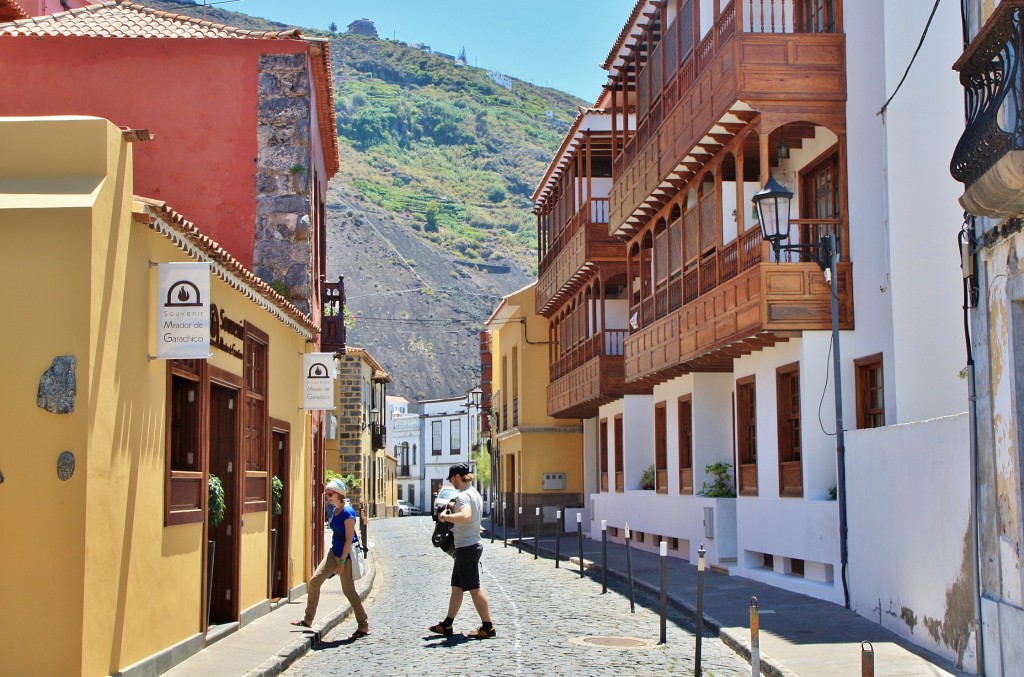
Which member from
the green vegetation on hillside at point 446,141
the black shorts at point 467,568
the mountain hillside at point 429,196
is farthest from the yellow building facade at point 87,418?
the green vegetation on hillside at point 446,141

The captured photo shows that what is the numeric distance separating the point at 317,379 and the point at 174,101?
4.60m

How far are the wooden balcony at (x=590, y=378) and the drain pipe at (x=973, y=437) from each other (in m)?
17.4

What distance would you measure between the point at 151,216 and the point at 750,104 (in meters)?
10.2

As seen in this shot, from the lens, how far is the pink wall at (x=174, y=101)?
18578 millimetres

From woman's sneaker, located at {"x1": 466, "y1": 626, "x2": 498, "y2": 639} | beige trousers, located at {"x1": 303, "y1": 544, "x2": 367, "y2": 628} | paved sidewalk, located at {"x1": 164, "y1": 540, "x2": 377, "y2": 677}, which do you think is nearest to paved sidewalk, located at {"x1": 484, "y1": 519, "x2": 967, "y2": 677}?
woman's sneaker, located at {"x1": 466, "y1": 626, "x2": 498, "y2": 639}

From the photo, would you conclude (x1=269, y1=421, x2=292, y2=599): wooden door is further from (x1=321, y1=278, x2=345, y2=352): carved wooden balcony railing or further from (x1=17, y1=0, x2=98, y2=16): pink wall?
(x1=17, y1=0, x2=98, y2=16): pink wall

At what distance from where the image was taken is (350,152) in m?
160

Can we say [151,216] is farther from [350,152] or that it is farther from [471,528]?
→ [350,152]

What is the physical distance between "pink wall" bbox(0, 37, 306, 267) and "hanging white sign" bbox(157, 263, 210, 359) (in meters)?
8.62

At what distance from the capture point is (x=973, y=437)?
10.6 meters

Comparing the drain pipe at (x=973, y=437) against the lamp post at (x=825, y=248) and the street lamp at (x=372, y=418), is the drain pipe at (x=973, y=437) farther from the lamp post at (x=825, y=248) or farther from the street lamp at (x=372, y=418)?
the street lamp at (x=372, y=418)

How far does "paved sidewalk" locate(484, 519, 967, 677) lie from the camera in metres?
10.9

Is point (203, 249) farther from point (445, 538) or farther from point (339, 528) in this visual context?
point (445, 538)

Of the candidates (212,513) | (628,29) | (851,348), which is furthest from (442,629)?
(628,29)
